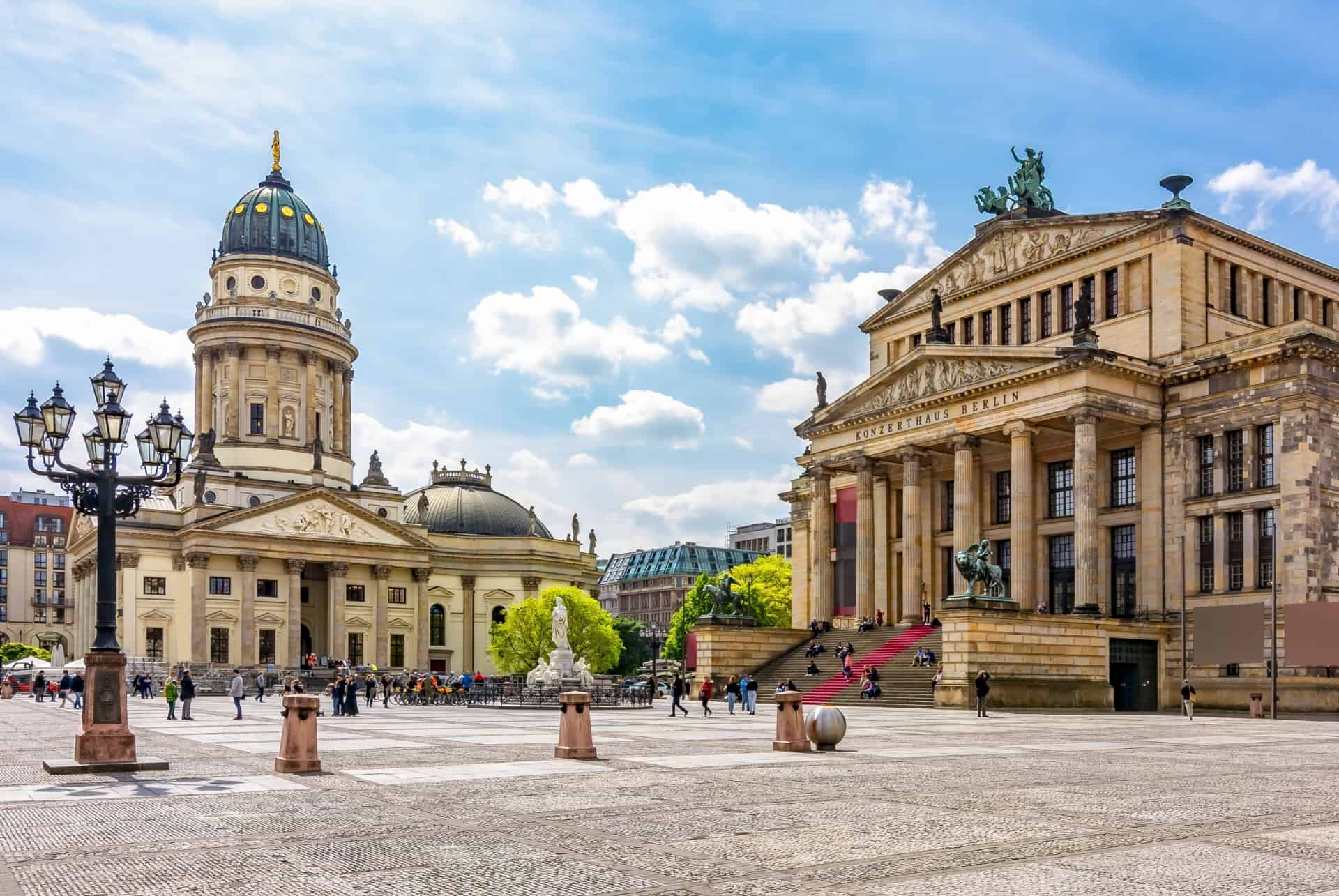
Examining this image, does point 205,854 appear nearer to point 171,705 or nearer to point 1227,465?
point 171,705

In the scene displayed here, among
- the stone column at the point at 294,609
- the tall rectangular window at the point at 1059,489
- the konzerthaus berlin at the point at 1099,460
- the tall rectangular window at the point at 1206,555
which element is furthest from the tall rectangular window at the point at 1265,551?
the stone column at the point at 294,609

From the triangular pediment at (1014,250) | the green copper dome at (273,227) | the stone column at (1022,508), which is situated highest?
the green copper dome at (273,227)

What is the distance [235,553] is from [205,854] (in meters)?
89.1

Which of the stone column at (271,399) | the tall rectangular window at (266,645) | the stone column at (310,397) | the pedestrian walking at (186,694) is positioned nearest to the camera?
the pedestrian walking at (186,694)

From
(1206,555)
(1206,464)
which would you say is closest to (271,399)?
(1206,464)

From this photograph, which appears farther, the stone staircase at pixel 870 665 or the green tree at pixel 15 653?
the green tree at pixel 15 653

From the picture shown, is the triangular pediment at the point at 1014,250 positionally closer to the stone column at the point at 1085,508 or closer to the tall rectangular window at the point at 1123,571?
the stone column at the point at 1085,508

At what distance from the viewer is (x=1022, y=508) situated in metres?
58.2

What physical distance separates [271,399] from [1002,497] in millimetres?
65791

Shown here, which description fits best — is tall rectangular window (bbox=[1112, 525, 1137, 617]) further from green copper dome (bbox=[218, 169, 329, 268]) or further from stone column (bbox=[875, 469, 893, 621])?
green copper dome (bbox=[218, 169, 329, 268])

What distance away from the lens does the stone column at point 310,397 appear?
363ft

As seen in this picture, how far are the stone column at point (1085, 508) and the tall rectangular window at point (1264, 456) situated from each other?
20.6ft

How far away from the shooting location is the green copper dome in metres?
111

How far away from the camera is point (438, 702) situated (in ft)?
201
